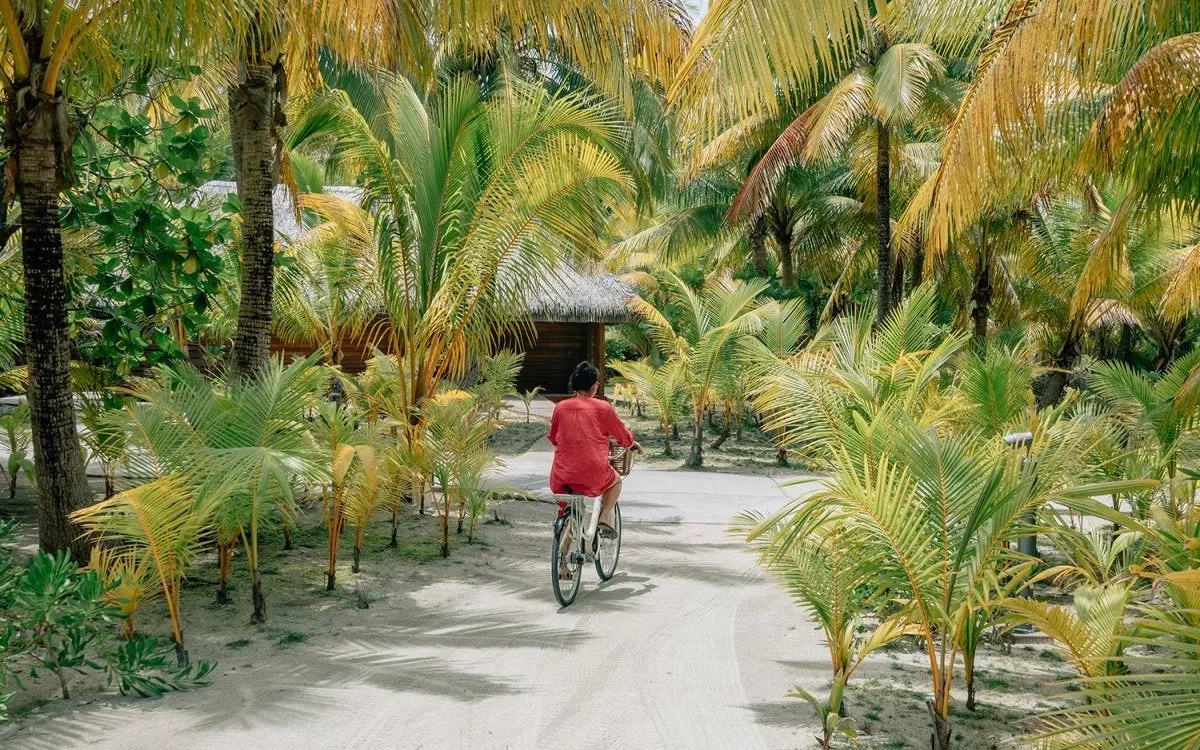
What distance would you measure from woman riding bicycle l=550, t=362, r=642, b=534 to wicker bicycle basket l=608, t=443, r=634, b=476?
0.93ft

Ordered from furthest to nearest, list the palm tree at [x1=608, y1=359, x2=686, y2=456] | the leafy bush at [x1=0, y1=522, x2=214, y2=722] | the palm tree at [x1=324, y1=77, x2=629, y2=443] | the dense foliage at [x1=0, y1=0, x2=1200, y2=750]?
1. the palm tree at [x1=608, y1=359, x2=686, y2=456]
2. the palm tree at [x1=324, y1=77, x2=629, y2=443]
3. the leafy bush at [x1=0, y1=522, x2=214, y2=722]
4. the dense foliage at [x1=0, y1=0, x2=1200, y2=750]

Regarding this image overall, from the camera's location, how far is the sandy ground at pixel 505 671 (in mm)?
4102

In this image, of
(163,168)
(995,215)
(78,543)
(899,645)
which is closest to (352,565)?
(78,543)

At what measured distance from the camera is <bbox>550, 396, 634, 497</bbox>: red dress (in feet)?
20.5

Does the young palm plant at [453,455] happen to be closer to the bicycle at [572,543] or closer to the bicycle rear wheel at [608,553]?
the bicycle rear wheel at [608,553]

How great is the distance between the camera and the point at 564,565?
20.3ft

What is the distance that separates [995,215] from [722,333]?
6430 mm

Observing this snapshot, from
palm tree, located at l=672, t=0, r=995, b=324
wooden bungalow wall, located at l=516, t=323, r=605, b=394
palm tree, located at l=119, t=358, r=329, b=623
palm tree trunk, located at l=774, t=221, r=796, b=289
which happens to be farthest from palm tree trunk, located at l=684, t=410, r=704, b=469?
wooden bungalow wall, located at l=516, t=323, r=605, b=394

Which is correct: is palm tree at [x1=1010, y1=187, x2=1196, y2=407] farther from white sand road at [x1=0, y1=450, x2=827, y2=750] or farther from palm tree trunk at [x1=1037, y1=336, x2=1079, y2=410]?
white sand road at [x1=0, y1=450, x2=827, y2=750]

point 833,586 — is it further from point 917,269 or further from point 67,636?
point 917,269

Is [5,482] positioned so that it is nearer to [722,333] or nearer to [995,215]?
[722,333]

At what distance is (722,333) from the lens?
41.4 feet

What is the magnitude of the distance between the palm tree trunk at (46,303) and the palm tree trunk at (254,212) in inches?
69.4

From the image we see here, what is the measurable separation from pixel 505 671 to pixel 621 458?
217 centimetres
